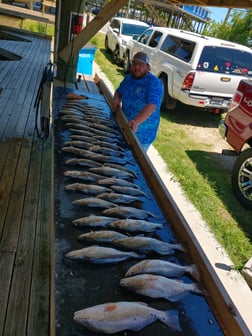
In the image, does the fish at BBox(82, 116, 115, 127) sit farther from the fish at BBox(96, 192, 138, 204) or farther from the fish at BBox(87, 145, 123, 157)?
the fish at BBox(96, 192, 138, 204)

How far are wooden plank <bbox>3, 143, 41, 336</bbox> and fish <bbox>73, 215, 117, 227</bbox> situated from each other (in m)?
1.09

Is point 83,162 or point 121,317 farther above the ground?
point 121,317

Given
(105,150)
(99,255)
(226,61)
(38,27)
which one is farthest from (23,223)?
(38,27)

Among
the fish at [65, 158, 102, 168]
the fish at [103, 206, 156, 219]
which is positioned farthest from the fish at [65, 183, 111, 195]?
the fish at [65, 158, 102, 168]

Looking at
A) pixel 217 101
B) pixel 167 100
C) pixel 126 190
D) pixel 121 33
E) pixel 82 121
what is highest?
pixel 126 190

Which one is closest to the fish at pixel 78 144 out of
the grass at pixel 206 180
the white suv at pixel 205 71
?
the grass at pixel 206 180

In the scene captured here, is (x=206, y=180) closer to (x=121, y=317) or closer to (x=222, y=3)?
(x=222, y=3)

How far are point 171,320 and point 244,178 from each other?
13.7 ft

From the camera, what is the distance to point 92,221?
193cm

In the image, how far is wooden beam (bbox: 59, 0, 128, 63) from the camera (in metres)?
4.90

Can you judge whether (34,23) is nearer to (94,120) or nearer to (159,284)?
(94,120)

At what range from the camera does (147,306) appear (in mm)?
1444

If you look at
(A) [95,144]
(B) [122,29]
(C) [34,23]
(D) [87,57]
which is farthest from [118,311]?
(C) [34,23]

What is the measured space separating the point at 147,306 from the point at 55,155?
1676mm
